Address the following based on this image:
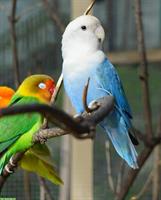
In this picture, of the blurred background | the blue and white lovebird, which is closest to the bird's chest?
the blue and white lovebird

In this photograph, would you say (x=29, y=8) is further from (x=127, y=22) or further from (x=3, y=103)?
(x=3, y=103)

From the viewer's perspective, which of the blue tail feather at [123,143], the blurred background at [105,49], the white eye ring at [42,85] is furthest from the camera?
the blurred background at [105,49]

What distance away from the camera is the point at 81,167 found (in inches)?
59.9

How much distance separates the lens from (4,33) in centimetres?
159

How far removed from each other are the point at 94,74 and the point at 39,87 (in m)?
0.09

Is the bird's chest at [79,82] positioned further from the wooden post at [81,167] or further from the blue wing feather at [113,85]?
the wooden post at [81,167]

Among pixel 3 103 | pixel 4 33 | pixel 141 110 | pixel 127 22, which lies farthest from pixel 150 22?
pixel 3 103

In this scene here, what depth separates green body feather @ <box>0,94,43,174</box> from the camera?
0.74 m

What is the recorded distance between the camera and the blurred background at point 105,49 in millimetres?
1508

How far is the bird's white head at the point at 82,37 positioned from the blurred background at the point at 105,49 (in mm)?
806

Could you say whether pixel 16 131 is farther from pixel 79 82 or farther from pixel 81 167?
pixel 81 167

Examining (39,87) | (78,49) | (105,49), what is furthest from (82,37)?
(105,49)

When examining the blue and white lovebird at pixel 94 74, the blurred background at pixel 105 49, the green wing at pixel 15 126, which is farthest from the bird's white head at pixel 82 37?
the blurred background at pixel 105 49

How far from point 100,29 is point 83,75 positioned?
0.22 ft
